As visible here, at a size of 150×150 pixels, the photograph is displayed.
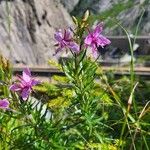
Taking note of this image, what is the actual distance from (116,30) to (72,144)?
125 m

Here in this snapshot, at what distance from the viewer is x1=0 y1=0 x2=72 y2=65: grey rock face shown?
237ft

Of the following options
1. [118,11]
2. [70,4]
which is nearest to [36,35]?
[70,4]

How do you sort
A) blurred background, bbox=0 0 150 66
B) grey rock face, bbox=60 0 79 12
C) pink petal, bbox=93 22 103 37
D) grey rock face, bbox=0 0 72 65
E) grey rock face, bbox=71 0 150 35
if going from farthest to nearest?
1. grey rock face, bbox=60 0 79 12
2. grey rock face, bbox=71 0 150 35
3. grey rock face, bbox=0 0 72 65
4. blurred background, bbox=0 0 150 66
5. pink petal, bbox=93 22 103 37

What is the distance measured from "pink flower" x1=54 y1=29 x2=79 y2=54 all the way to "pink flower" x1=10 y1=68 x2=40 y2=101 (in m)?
0.29

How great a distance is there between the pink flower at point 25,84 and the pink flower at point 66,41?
293 mm

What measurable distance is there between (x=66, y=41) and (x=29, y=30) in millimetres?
74898

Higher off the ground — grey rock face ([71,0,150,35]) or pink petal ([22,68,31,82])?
grey rock face ([71,0,150,35])

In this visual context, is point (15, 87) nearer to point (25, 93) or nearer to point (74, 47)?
point (25, 93)

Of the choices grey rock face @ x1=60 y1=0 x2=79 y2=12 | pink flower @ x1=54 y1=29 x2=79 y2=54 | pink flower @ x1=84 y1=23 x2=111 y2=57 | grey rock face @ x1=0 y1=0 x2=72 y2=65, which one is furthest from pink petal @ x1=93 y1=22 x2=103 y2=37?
grey rock face @ x1=60 y1=0 x2=79 y2=12

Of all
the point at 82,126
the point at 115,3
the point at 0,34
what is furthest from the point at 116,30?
the point at 82,126

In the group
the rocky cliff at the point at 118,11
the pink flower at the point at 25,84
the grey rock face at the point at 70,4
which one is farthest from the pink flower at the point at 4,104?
the grey rock face at the point at 70,4

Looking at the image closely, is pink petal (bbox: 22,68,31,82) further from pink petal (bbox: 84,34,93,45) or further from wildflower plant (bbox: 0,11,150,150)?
pink petal (bbox: 84,34,93,45)

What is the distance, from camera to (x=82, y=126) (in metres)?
4.25

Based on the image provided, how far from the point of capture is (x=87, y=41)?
151 inches
